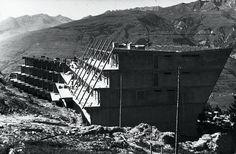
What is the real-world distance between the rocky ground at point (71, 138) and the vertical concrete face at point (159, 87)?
35.0 ft

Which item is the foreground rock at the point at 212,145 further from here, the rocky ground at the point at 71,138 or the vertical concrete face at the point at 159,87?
the vertical concrete face at the point at 159,87

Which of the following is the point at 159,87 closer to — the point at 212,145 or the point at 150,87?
the point at 150,87

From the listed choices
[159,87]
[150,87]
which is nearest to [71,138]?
[150,87]

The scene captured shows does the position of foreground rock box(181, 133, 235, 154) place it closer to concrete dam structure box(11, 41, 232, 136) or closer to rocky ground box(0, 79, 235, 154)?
rocky ground box(0, 79, 235, 154)

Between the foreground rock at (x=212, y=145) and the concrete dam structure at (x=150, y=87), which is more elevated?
the concrete dam structure at (x=150, y=87)

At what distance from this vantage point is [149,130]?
44406mm

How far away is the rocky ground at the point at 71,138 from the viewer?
2944 cm

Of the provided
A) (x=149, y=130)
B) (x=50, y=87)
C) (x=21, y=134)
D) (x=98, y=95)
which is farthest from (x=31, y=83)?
(x=21, y=134)

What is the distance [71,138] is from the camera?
34.3 meters

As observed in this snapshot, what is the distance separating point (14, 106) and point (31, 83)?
41776 mm

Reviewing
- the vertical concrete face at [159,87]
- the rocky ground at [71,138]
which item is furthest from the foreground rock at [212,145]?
the vertical concrete face at [159,87]

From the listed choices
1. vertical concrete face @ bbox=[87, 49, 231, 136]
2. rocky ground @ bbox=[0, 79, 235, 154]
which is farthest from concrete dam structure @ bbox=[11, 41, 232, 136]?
rocky ground @ bbox=[0, 79, 235, 154]

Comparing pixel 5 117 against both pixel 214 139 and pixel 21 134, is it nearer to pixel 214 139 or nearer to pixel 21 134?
pixel 21 134

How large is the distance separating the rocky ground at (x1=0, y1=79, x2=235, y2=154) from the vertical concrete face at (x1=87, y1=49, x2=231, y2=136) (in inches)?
420
